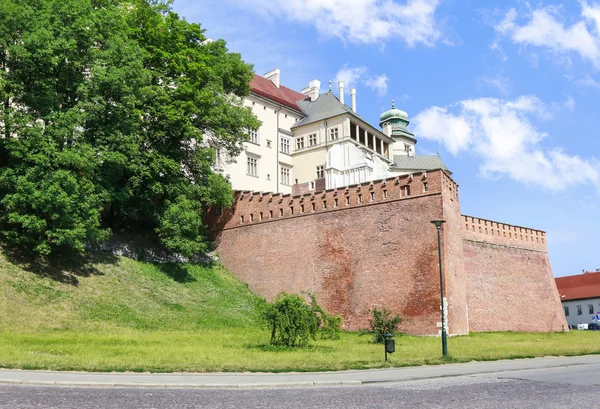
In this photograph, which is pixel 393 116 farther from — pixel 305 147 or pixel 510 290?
pixel 510 290

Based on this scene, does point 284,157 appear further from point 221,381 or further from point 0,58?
point 221,381

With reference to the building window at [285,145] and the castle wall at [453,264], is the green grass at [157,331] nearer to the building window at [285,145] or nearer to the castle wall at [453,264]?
the castle wall at [453,264]

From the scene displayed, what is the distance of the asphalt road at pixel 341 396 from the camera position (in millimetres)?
9398

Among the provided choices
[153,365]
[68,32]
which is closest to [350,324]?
[153,365]

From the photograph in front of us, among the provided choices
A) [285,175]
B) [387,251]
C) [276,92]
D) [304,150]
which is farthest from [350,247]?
[276,92]

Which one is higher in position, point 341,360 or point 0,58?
point 0,58

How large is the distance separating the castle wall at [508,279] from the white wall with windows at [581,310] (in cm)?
3754

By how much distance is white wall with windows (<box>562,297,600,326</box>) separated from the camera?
241ft

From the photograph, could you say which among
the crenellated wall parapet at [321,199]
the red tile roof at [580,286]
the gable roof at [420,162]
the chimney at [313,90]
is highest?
the chimney at [313,90]

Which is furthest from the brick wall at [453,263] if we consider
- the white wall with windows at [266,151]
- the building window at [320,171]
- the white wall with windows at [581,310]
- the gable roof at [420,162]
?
the white wall with windows at [581,310]

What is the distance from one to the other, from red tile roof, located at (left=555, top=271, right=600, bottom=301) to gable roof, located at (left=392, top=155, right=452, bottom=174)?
26.9m

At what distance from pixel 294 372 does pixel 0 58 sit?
2199 centimetres

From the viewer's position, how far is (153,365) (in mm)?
14430

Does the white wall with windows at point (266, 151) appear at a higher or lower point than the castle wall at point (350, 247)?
higher
